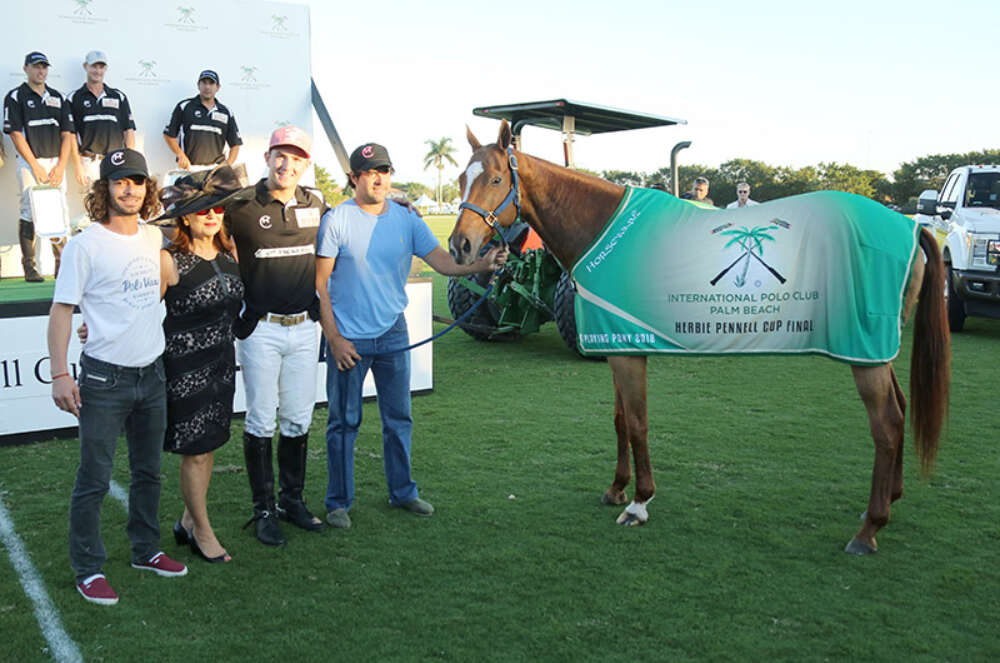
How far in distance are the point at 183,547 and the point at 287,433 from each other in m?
0.69

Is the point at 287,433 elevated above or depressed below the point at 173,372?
below

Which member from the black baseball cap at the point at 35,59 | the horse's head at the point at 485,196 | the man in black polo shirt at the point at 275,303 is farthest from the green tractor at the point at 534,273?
the man in black polo shirt at the point at 275,303

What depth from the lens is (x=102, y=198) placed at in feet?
9.67

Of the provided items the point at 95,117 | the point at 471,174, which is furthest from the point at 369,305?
the point at 95,117

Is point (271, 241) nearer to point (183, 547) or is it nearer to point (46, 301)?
point (183, 547)

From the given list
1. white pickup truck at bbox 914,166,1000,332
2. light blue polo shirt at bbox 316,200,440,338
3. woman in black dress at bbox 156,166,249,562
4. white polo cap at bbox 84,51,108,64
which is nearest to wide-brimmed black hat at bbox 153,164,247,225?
woman in black dress at bbox 156,166,249,562

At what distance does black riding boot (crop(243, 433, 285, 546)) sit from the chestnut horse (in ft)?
4.20

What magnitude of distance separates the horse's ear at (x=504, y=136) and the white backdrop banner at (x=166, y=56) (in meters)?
4.84

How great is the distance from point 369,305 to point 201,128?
5208 mm

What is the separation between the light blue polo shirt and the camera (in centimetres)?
371

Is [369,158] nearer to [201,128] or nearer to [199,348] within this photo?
[199,348]

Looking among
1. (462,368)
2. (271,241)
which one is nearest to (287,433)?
(271,241)

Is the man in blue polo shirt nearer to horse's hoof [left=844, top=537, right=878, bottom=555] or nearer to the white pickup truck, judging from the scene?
horse's hoof [left=844, top=537, right=878, bottom=555]

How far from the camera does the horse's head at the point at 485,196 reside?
364 centimetres
